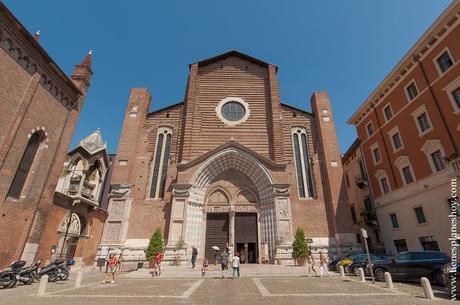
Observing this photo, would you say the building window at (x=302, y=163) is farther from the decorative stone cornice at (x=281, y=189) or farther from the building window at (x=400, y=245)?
the building window at (x=400, y=245)

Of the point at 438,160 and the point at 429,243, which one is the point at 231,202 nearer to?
the point at 429,243

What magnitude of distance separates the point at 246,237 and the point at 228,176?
5493 millimetres

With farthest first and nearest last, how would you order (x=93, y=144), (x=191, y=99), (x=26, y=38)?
(x=191, y=99) < (x=93, y=144) < (x=26, y=38)

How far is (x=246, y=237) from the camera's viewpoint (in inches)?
782

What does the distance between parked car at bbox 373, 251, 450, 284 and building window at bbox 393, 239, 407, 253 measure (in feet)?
28.2

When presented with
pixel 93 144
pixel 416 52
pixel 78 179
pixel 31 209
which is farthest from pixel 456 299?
pixel 93 144

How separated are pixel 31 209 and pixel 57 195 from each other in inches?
82.2

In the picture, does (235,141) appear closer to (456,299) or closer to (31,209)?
(31,209)

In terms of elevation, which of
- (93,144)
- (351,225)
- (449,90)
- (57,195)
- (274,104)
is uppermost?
(274,104)

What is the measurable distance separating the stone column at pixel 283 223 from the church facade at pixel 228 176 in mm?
74

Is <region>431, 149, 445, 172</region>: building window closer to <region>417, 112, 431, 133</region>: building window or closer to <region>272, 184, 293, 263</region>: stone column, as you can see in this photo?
<region>417, 112, 431, 133</region>: building window

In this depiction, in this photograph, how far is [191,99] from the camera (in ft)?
77.6

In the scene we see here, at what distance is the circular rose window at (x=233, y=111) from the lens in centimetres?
2403

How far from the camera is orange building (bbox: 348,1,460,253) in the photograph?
15.6 metres
